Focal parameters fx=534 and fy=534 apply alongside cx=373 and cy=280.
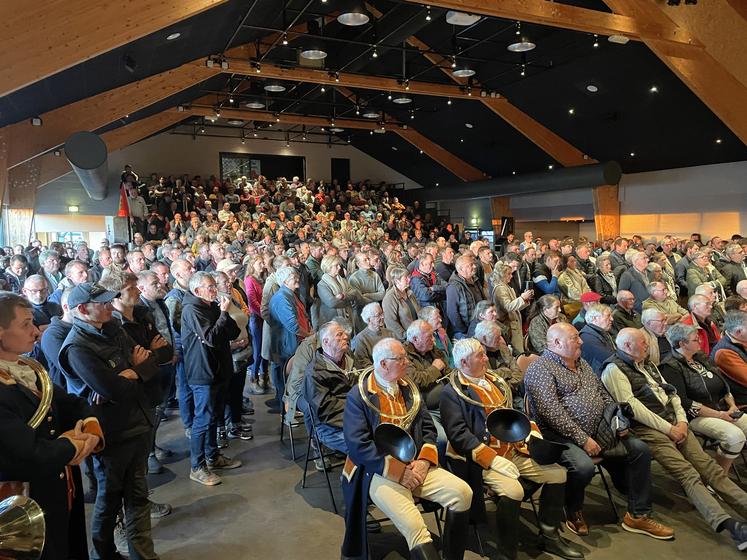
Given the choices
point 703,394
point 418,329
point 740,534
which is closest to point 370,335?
point 418,329

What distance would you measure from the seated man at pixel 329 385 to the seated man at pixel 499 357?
3.08ft

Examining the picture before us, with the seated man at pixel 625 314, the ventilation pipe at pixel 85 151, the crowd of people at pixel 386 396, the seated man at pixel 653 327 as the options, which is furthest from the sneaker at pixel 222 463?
the ventilation pipe at pixel 85 151

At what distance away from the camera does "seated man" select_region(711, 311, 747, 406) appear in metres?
3.59

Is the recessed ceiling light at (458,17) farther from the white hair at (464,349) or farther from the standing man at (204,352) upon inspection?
the white hair at (464,349)

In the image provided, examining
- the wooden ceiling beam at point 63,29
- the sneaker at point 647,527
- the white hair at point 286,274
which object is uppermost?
the wooden ceiling beam at point 63,29

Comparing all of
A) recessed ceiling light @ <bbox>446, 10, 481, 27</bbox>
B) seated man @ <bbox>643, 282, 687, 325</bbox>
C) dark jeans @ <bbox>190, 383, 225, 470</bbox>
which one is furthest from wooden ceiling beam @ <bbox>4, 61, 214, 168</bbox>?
seated man @ <bbox>643, 282, 687, 325</bbox>

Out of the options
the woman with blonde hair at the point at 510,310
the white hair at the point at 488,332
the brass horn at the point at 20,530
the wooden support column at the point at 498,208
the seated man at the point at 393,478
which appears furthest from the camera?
the wooden support column at the point at 498,208

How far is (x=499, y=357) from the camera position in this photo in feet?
12.2

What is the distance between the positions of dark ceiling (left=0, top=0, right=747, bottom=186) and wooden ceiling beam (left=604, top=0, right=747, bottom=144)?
0.84 metres

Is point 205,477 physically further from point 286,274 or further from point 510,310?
point 510,310

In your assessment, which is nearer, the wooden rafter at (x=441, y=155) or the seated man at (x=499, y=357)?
the seated man at (x=499, y=357)

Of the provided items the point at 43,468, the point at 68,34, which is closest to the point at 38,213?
the point at 68,34

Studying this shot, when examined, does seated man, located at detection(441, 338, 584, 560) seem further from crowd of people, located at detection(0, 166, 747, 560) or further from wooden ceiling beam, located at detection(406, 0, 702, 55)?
wooden ceiling beam, located at detection(406, 0, 702, 55)

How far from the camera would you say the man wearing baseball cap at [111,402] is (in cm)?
235
